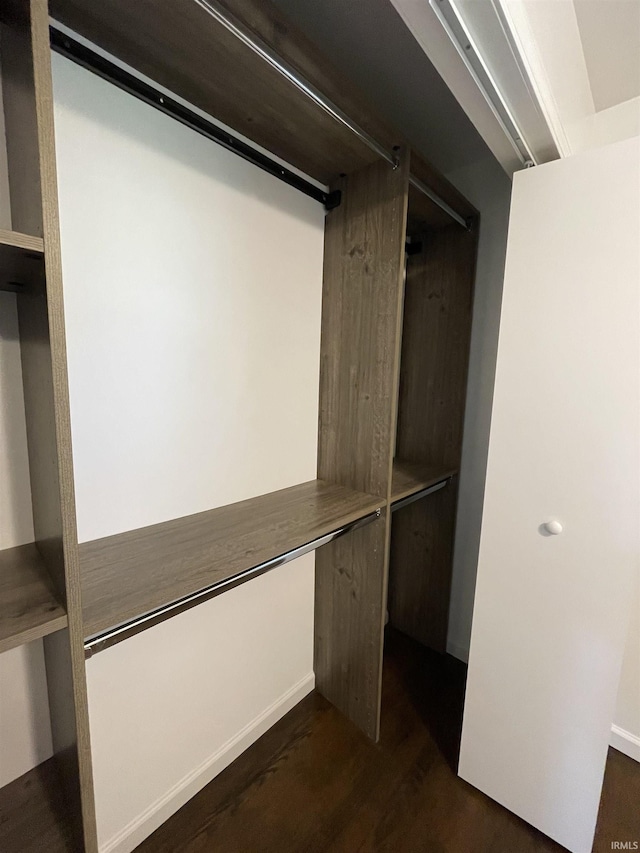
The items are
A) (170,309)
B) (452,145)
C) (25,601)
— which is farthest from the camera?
(452,145)

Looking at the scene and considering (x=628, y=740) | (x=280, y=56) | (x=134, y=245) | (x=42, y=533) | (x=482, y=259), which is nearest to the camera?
(x=42, y=533)

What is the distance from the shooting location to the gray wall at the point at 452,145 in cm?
116

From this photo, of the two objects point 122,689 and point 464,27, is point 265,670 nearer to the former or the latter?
point 122,689

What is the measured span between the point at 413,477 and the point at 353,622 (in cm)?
70

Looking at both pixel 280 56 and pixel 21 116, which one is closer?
pixel 21 116

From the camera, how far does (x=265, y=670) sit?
1605 mm

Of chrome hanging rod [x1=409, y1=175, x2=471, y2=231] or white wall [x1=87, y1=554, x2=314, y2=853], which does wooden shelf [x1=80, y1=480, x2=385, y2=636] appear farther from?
chrome hanging rod [x1=409, y1=175, x2=471, y2=231]

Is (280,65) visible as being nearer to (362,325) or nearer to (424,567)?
(362,325)

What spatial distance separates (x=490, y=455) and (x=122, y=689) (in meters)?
1.36

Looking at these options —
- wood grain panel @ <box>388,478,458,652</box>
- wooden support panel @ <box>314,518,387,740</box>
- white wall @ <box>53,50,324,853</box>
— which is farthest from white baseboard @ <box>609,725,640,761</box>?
white wall @ <box>53,50,324,853</box>

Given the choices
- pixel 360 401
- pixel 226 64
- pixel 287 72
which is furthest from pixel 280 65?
pixel 360 401

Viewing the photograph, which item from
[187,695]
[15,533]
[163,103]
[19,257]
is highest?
[163,103]

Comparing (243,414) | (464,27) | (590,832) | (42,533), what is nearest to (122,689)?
(42,533)

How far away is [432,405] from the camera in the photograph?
6.73 ft
